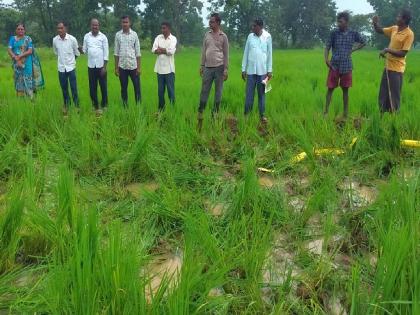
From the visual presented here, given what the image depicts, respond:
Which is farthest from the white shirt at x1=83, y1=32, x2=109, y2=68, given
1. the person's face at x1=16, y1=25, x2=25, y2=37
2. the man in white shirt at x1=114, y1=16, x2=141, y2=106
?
the person's face at x1=16, y1=25, x2=25, y2=37

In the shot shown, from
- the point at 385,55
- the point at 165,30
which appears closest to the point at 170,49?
the point at 165,30

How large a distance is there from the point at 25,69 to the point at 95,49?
110cm

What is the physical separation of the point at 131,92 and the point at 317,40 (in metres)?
41.8

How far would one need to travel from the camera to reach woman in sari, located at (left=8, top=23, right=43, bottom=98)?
5.89 m

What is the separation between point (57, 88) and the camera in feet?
24.9

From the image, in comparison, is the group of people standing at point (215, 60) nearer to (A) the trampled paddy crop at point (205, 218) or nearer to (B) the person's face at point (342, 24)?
(B) the person's face at point (342, 24)

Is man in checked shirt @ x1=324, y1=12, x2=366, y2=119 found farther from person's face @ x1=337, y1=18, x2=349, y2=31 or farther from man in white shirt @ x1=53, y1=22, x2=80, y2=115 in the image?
man in white shirt @ x1=53, y1=22, x2=80, y2=115

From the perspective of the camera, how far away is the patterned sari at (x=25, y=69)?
591 cm

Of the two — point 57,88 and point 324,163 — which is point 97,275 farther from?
point 57,88

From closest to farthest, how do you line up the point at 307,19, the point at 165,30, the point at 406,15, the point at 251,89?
the point at 406,15 < the point at 251,89 < the point at 165,30 < the point at 307,19

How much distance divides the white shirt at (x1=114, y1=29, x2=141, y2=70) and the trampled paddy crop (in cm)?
Result: 153

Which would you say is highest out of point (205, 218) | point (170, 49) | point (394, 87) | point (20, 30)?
point (20, 30)

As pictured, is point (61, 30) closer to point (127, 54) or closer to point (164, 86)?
point (127, 54)

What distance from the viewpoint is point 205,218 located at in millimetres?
2043
